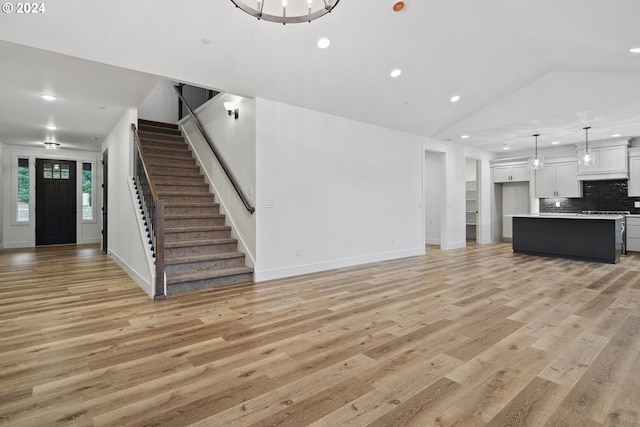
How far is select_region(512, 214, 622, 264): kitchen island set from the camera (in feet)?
21.4

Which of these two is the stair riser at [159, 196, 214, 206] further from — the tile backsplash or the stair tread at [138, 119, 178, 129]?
the tile backsplash

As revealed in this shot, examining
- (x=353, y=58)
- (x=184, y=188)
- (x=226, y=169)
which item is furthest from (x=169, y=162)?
(x=353, y=58)

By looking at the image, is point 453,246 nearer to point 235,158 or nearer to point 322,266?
point 322,266

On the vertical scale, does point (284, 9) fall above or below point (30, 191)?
above

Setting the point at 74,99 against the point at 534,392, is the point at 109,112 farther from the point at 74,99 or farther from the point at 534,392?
the point at 534,392

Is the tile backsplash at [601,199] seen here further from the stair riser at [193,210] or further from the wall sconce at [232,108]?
the stair riser at [193,210]

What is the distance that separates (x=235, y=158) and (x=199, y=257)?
1.82 meters

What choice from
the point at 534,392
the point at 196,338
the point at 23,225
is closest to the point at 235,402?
the point at 196,338

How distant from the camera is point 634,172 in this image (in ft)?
26.4

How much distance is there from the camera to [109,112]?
5.83m


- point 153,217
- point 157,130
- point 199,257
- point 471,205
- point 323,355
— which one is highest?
point 157,130

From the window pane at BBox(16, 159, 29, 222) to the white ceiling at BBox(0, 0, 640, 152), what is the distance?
3006mm

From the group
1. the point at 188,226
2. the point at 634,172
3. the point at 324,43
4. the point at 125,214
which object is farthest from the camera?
the point at 634,172

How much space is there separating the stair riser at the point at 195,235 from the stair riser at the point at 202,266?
61 cm
